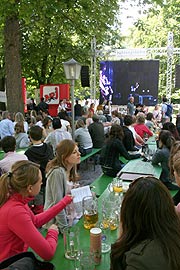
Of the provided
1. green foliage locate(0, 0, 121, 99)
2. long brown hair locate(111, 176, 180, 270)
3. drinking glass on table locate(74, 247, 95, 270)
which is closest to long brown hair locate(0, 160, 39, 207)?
drinking glass on table locate(74, 247, 95, 270)

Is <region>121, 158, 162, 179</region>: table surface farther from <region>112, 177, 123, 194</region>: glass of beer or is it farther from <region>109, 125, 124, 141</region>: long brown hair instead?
<region>112, 177, 123, 194</region>: glass of beer

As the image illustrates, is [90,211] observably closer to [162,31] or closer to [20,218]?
[20,218]

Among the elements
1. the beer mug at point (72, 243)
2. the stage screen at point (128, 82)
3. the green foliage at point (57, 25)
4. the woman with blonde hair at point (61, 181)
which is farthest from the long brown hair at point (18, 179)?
the stage screen at point (128, 82)

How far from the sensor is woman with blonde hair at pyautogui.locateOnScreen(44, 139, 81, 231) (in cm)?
271

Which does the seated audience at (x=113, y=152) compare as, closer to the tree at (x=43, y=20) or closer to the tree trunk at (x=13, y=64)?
the tree at (x=43, y=20)

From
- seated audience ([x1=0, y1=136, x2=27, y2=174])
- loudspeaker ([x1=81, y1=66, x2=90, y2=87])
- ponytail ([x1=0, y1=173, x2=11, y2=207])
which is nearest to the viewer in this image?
ponytail ([x1=0, y1=173, x2=11, y2=207])

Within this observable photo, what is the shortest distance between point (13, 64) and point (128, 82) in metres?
7.99

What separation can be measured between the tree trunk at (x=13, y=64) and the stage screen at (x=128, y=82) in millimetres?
7270

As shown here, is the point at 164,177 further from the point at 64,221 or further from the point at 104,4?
the point at 104,4

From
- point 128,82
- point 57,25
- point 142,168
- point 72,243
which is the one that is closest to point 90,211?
point 72,243

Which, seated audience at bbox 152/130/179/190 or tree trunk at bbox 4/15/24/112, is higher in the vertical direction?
tree trunk at bbox 4/15/24/112

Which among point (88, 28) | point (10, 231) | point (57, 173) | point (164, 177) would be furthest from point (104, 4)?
point (10, 231)

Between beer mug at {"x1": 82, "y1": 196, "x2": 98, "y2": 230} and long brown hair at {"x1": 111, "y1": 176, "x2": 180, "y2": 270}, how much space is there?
0.87 m

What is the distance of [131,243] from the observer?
1.44 m
